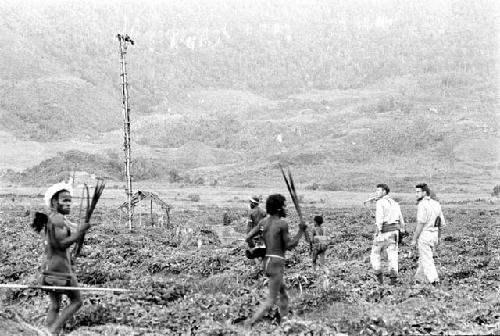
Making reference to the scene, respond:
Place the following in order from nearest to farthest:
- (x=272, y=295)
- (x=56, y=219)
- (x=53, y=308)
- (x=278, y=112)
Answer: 1. (x=56, y=219)
2. (x=53, y=308)
3. (x=272, y=295)
4. (x=278, y=112)

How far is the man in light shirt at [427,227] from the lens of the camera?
1287cm

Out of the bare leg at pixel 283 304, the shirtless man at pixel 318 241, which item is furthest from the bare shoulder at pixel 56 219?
the shirtless man at pixel 318 241

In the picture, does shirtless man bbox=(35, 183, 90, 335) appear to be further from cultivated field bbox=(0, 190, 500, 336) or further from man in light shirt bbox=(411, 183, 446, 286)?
man in light shirt bbox=(411, 183, 446, 286)

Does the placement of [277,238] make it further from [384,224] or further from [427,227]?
[427,227]

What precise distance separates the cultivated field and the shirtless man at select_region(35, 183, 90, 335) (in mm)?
552

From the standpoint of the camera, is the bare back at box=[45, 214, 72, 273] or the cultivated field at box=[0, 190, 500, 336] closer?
the bare back at box=[45, 214, 72, 273]

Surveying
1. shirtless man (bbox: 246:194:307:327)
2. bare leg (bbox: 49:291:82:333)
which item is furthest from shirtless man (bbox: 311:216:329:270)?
bare leg (bbox: 49:291:82:333)

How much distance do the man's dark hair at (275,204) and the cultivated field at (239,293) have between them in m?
1.52

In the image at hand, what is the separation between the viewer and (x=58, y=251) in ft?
27.5

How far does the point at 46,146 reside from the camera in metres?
105

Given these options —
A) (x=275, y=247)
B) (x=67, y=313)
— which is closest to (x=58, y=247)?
(x=67, y=313)

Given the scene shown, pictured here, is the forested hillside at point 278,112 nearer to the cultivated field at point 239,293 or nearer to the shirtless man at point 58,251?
the cultivated field at point 239,293

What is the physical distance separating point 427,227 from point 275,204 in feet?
16.0

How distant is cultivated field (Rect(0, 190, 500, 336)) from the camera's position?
9141 mm
